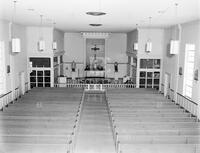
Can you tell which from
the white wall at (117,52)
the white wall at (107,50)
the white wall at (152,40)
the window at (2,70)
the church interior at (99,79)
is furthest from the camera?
the white wall at (117,52)

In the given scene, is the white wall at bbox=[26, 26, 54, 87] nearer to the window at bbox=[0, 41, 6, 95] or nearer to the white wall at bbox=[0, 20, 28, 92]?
the white wall at bbox=[0, 20, 28, 92]

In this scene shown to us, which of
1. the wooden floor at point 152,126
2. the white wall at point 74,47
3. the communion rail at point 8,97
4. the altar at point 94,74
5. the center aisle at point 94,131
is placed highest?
the white wall at point 74,47

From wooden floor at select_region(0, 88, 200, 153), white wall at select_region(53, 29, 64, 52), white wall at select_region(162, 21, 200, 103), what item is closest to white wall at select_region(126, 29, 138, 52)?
white wall at select_region(162, 21, 200, 103)

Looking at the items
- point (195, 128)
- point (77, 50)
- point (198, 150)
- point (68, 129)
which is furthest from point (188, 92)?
point (77, 50)

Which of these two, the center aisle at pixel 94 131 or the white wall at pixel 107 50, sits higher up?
the white wall at pixel 107 50

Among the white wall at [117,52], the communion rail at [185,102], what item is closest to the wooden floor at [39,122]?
the communion rail at [185,102]

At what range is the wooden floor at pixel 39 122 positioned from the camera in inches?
228

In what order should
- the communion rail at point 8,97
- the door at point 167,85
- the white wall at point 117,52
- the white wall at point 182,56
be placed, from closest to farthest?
1. the white wall at point 182,56
2. the communion rail at point 8,97
3. the door at point 167,85
4. the white wall at point 117,52

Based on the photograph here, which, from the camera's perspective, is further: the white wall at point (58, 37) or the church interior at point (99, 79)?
the white wall at point (58, 37)

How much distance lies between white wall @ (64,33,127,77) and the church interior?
0.29 feet

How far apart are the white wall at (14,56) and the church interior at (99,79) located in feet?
0.17

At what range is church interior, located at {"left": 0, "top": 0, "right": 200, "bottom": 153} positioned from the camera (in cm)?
657

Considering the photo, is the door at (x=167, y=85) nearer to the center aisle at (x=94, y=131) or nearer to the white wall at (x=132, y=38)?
the white wall at (x=132, y=38)

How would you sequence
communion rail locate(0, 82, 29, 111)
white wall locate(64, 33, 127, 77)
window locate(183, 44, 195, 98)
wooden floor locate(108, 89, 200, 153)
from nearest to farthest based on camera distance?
wooden floor locate(108, 89, 200, 153) → communion rail locate(0, 82, 29, 111) → window locate(183, 44, 195, 98) → white wall locate(64, 33, 127, 77)
